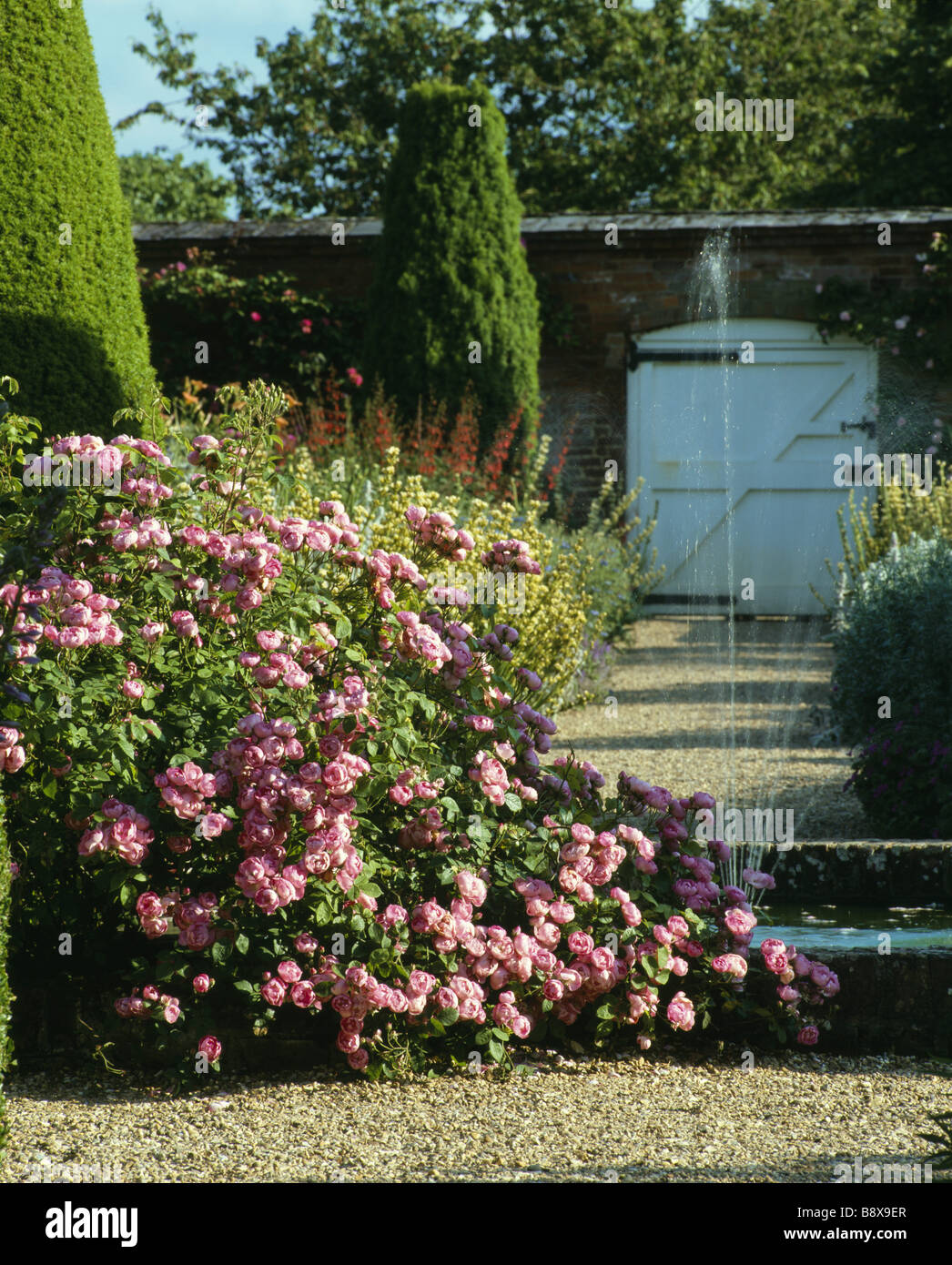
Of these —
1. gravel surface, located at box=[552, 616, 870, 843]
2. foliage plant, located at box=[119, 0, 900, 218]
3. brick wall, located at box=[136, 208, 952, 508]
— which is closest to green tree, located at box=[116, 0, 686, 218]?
foliage plant, located at box=[119, 0, 900, 218]

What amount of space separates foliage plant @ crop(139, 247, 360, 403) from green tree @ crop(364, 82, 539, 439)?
98 centimetres

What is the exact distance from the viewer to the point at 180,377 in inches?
458

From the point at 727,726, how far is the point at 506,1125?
4.57 m

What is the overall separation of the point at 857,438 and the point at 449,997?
32.3ft

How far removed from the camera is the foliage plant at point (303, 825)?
2.76m

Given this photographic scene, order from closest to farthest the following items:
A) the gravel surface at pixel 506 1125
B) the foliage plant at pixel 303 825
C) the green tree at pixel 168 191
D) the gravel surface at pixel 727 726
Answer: the gravel surface at pixel 506 1125
the foliage plant at pixel 303 825
the gravel surface at pixel 727 726
the green tree at pixel 168 191

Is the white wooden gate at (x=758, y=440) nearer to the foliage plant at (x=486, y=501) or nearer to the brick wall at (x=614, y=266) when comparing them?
the brick wall at (x=614, y=266)

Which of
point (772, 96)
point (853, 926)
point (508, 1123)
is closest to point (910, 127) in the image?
point (772, 96)

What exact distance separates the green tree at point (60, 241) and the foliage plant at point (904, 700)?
3230 mm

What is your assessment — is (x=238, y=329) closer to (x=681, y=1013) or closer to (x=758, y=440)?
(x=758, y=440)

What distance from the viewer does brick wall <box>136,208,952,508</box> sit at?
451 inches

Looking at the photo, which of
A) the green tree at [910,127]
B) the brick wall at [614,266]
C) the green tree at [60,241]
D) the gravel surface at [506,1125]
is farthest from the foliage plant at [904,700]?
the green tree at [910,127]
